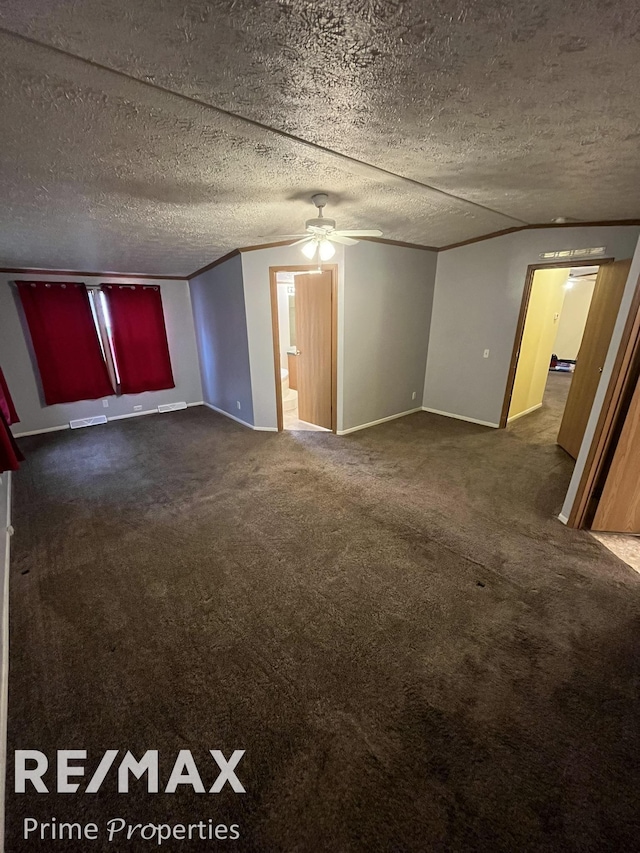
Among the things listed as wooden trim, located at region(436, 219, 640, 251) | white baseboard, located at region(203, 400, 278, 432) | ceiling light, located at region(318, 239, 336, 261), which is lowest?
white baseboard, located at region(203, 400, 278, 432)

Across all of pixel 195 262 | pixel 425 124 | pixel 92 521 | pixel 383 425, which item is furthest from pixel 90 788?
pixel 195 262

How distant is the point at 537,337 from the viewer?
458cm

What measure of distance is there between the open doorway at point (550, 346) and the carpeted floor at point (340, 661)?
1.12 meters

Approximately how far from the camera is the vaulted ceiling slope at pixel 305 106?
0.94m

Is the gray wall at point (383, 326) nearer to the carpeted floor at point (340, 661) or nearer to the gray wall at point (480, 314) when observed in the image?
the gray wall at point (480, 314)

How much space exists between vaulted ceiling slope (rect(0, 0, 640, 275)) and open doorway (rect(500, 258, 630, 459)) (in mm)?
841

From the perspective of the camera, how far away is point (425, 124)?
59.6 inches

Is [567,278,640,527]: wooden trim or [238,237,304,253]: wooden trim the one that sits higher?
[238,237,304,253]: wooden trim

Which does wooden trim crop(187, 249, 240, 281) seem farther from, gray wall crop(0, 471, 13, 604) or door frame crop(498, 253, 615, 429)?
door frame crop(498, 253, 615, 429)

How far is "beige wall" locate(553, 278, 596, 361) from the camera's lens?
27.5ft

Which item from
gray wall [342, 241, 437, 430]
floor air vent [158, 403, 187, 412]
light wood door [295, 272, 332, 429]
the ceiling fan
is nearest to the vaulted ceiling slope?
the ceiling fan

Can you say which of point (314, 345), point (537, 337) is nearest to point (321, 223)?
point (314, 345)

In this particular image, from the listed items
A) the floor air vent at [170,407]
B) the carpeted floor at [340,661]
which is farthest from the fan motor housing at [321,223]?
the floor air vent at [170,407]

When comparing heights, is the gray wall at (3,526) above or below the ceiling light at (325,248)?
below
